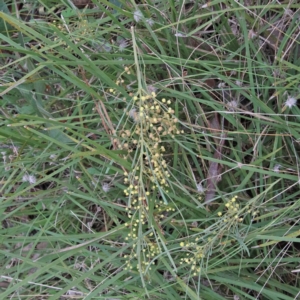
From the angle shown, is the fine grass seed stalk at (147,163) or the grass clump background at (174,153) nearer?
the fine grass seed stalk at (147,163)

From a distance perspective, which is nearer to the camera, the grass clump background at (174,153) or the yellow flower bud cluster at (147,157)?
the yellow flower bud cluster at (147,157)

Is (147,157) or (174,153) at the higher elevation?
(147,157)

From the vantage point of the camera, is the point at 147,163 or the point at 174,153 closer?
the point at 147,163

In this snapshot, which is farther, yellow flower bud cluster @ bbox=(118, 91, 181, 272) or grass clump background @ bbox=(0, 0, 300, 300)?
grass clump background @ bbox=(0, 0, 300, 300)

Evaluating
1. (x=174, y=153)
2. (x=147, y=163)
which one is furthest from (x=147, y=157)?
(x=174, y=153)

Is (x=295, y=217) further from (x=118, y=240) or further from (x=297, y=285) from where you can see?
(x=118, y=240)

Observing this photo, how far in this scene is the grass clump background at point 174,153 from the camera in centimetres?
102

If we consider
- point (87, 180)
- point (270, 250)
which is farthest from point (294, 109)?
point (87, 180)

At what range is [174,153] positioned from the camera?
1081 mm

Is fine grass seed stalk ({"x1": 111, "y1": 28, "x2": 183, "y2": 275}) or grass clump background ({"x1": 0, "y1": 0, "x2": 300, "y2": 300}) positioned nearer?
fine grass seed stalk ({"x1": 111, "y1": 28, "x2": 183, "y2": 275})

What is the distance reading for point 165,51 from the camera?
1.11 metres

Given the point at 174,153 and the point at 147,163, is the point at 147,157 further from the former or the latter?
the point at 174,153

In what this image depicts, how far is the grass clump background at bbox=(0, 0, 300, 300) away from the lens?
1.02 m

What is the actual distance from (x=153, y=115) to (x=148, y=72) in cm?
27
